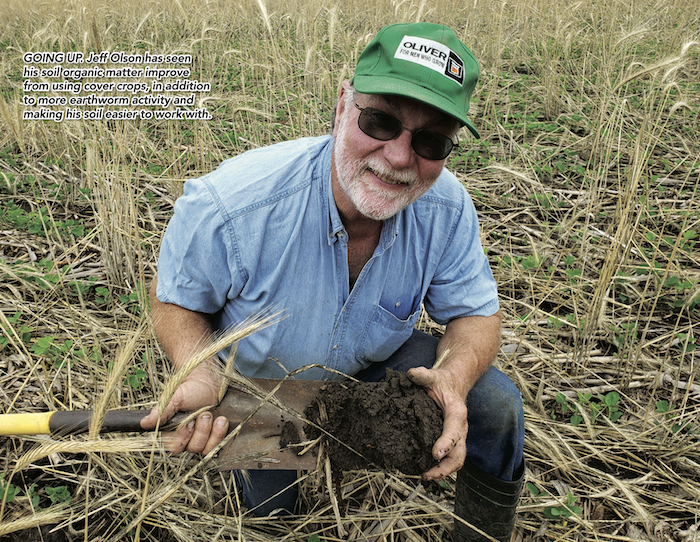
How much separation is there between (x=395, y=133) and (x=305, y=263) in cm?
58

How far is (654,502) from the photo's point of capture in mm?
2137

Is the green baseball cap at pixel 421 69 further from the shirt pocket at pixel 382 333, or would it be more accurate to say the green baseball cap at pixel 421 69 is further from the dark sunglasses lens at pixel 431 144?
the shirt pocket at pixel 382 333

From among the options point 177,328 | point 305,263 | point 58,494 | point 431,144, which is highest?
point 431,144

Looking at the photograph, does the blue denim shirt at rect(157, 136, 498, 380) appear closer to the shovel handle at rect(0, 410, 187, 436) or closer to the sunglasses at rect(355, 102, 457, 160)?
the sunglasses at rect(355, 102, 457, 160)

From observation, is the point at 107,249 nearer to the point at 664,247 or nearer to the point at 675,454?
the point at 675,454

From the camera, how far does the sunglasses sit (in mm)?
1713

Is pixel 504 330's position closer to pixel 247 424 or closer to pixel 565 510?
pixel 565 510

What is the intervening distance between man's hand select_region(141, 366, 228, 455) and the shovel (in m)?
0.04

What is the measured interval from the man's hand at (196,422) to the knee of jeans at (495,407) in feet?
3.06

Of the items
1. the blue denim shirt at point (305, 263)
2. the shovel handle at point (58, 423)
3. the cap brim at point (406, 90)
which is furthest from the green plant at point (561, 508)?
the shovel handle at point (58, 423)

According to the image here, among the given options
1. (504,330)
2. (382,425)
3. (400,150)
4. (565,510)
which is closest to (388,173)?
(400,150)

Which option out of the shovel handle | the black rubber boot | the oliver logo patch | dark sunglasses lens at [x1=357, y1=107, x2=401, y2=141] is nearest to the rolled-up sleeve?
the shovel handle

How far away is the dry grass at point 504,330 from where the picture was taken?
1980 millimetres

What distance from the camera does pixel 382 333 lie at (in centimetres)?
196
